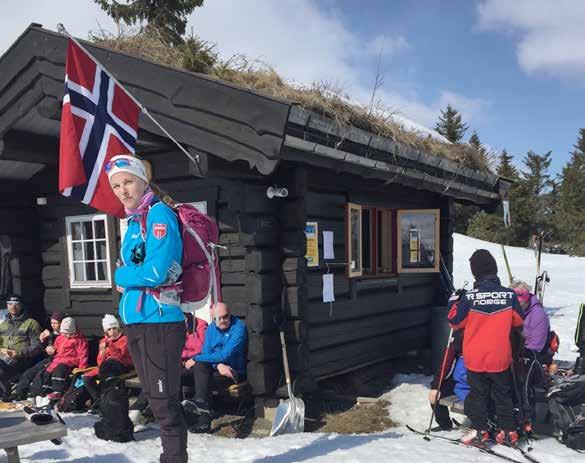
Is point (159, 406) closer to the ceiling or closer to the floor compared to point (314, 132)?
closer to the floor

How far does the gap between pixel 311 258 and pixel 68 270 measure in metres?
3.51

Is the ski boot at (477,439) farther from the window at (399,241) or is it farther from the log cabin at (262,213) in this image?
the window at (399,241)

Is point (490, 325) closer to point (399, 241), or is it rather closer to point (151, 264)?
point (151, 264)

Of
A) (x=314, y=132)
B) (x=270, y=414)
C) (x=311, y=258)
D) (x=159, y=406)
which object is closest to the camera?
(x=159, y=406)

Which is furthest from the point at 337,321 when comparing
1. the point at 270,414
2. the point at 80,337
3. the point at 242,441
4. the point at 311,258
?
the point at 80,337

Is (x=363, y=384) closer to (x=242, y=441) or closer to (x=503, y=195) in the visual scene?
(x=242, y=441)

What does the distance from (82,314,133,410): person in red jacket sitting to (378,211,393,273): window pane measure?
3801 millimetres

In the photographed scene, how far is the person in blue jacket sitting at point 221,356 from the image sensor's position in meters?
5.34

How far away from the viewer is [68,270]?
7.38 meters

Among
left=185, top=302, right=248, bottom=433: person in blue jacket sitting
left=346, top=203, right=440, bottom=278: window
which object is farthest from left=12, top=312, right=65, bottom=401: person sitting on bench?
left=346, top=203, right=440, bottom=278: window

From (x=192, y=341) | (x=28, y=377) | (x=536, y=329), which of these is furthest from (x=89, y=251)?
(x=536, y=329)

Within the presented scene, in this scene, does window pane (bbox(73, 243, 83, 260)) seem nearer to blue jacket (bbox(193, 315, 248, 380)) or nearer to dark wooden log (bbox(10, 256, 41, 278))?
dark wooden log (bbox(10, 256, 41, 278))

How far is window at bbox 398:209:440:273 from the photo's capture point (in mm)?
7859

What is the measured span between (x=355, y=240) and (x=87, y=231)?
357 cm
